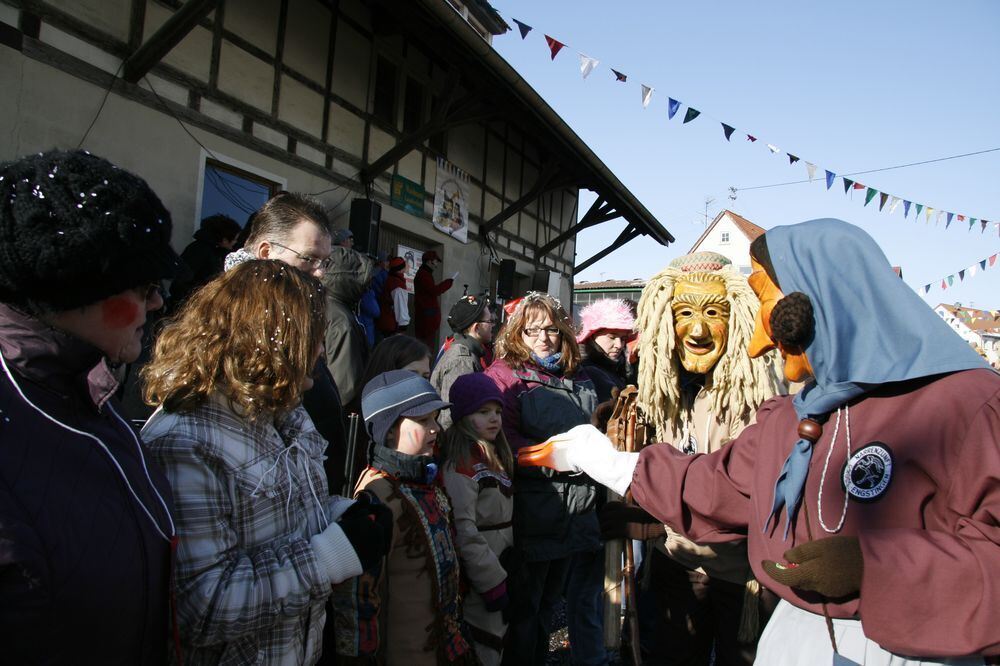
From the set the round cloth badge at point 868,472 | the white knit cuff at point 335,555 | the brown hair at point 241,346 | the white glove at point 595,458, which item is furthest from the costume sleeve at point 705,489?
the brown hair at point 241,346

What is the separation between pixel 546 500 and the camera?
298 cm

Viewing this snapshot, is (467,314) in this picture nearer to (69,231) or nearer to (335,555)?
(335,555)

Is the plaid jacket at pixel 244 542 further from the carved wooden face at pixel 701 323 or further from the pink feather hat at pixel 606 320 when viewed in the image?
the pink feather hat at pixel 606 320

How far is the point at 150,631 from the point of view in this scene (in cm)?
109

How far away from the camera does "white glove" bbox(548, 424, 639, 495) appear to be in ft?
7.04

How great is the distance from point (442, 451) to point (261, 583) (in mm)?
1482

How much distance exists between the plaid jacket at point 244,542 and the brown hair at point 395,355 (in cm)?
122

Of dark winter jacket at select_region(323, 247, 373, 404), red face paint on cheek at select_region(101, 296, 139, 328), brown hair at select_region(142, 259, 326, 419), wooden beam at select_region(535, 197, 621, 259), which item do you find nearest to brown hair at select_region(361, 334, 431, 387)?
dark winter jacket at select_region(323, 247, 373, 404)

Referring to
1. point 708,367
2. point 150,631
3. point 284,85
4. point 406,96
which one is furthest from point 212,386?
point 406,96

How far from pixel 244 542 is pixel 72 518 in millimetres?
495

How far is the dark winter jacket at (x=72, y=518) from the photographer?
894 mm

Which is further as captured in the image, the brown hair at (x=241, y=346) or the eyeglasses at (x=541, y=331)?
the eyeglasses at (x=541, y=331)

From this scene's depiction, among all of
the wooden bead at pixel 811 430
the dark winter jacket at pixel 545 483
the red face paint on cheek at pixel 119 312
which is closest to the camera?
the red face paint on cheek at pixel 119 312

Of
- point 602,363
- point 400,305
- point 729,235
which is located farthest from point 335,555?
point 729,235
